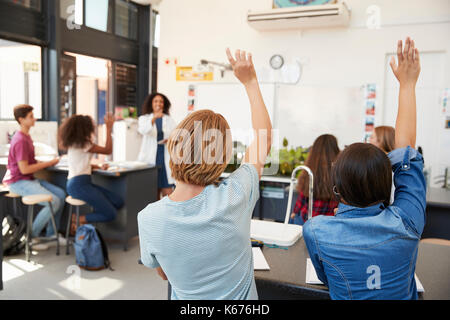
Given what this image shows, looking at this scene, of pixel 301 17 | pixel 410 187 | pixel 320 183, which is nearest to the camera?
pixel 410 187

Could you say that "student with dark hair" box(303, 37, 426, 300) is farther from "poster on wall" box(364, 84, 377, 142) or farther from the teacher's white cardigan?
"poster on wall" box(364, 84, 377, 142)

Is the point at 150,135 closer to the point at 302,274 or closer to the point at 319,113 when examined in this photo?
the point at 319,113

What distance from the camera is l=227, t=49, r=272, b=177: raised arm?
3.87 ft

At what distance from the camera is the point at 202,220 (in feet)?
3.28

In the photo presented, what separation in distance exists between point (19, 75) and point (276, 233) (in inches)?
176

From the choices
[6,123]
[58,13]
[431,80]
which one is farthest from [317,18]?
[6,123]

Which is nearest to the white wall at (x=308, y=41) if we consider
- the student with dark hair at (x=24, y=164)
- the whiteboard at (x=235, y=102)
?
the whiteboard at (x=235, y=102)

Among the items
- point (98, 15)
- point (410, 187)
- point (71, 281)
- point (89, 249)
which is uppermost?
point (98, 15)

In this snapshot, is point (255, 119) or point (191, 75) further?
point (191, 75)

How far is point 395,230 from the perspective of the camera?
105 centimetres

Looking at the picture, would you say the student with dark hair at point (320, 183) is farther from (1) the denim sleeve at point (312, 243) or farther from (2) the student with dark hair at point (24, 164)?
(2) the student with dark hair at point (24, 164)

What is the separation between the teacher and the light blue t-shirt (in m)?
3.59

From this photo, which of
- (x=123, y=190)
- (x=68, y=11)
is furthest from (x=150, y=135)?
(x=68, y=11)

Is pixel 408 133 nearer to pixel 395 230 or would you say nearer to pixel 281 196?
pixel 395 230
